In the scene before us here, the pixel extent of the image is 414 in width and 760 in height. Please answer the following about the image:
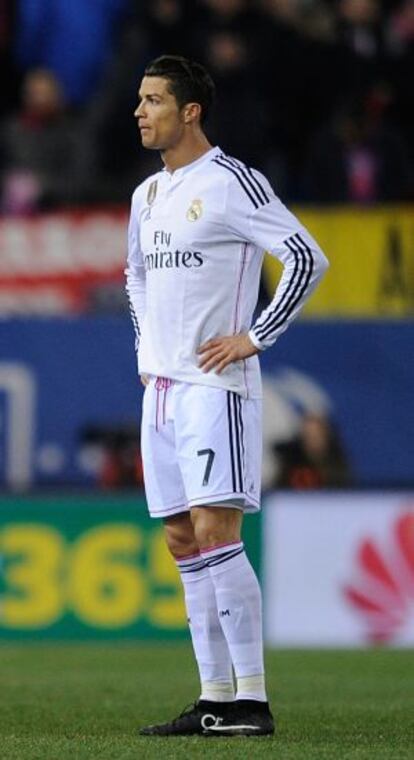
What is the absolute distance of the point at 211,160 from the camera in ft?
23.9

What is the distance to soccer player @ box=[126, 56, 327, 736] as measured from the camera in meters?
7.11

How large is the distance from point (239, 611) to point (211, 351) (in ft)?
2.97

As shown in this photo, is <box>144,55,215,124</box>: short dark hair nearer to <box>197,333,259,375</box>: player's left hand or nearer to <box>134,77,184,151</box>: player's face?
<box>134,77,184,151</box>: player's face

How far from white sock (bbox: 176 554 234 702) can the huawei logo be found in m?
6.28

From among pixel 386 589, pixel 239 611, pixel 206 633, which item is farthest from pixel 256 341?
pixel 386 589

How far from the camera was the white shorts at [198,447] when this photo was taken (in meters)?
7.09

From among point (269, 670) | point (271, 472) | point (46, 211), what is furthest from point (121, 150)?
point (269, 670)

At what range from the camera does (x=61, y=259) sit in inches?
557

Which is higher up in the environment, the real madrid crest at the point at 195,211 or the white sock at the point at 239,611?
the real madrid crest at the point at 195,211

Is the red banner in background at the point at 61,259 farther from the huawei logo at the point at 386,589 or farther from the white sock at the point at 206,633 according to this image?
the white sock at the point at 206,633

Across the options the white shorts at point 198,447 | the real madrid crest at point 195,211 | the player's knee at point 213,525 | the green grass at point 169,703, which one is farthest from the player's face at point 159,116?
the green grass at point 169,703

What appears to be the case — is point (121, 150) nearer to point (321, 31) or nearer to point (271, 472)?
point (321, 31)

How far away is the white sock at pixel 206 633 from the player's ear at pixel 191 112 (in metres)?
1.56

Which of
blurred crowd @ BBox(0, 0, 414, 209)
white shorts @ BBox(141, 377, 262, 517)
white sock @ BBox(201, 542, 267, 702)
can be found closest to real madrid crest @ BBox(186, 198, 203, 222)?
white shorts @ BBox(141, 377, 262, 517)
